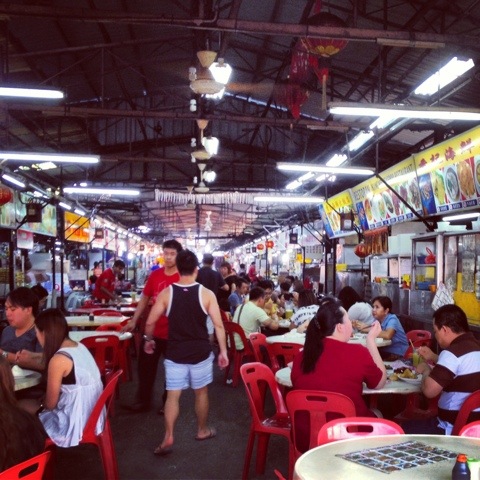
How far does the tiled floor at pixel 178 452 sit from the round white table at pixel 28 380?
0.95 metres

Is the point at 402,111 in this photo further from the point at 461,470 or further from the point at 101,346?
the point at 461,470

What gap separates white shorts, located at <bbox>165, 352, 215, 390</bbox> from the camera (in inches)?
210

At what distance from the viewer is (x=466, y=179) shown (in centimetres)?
Result: 934

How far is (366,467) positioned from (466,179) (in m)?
7.68

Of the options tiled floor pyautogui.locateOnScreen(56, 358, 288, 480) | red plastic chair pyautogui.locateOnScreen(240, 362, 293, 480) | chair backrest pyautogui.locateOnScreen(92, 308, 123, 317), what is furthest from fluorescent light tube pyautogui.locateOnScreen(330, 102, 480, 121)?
chair backrest pyautogui.locateOnScreen(92, 308, 123, 317)

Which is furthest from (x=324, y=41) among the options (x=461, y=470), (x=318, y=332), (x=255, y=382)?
(x=461, y=470)

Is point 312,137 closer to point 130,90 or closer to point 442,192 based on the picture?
point 130,90

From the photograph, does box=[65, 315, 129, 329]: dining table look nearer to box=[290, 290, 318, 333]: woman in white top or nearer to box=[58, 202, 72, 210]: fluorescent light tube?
box=[290, 290, 318, 333]: woman in white top

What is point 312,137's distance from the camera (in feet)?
58.8

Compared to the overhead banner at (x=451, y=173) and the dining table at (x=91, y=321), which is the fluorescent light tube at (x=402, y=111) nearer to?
the overhead banner at (x=451, y=173)

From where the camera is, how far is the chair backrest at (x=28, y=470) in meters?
2.30

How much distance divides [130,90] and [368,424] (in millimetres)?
13493

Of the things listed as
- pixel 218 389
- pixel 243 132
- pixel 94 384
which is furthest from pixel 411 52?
pixel 243 132

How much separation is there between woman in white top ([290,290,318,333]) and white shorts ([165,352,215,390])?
2539 millimetres
